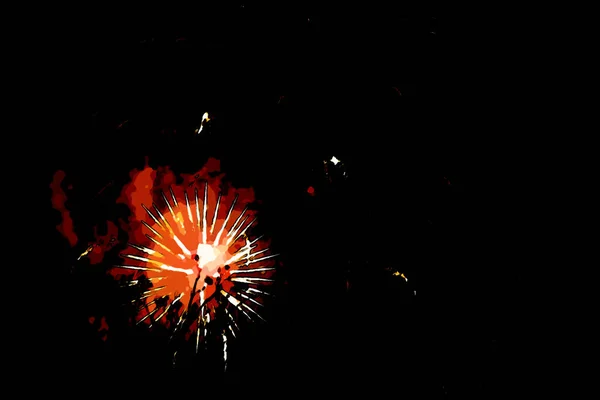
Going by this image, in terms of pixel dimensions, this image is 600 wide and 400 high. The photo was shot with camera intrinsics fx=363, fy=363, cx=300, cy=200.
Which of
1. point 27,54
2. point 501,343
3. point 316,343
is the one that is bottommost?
point 501,343

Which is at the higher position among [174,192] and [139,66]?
[139,66]

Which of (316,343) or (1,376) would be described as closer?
(1,376)

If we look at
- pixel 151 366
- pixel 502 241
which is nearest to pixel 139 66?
pixel 151 366

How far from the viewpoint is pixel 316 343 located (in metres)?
2.08

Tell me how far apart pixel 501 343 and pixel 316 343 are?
1.05 meters

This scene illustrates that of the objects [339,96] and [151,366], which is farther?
[339,96]

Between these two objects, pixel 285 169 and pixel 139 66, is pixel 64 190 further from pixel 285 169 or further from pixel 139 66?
pixel 285 169

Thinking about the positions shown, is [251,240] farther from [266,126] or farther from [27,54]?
[27,54]

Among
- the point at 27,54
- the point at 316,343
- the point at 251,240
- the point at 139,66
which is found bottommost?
the point at 316,343

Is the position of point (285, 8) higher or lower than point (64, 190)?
higher

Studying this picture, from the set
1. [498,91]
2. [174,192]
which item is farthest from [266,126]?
[498,91]

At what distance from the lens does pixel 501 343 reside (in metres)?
2.05

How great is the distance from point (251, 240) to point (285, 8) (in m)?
1.36

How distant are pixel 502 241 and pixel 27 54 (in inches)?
115
